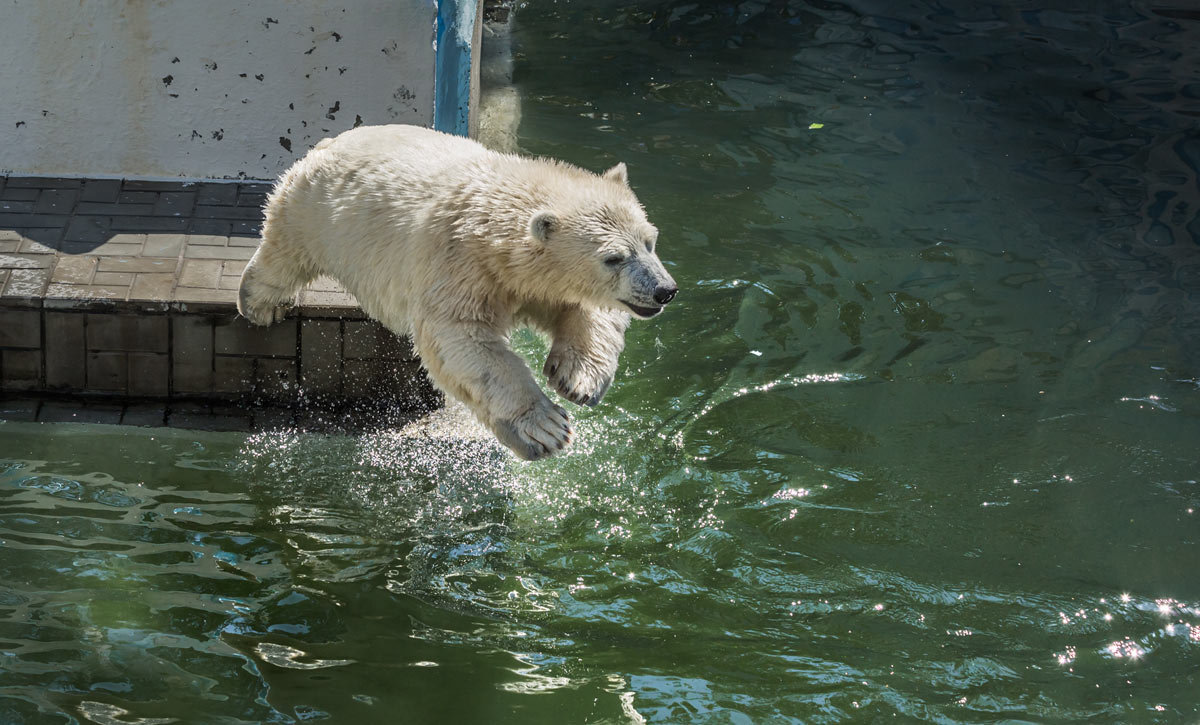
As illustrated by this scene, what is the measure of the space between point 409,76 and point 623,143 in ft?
8.37

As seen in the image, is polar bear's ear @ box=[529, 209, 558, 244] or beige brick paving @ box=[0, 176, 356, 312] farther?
beige brick paving @ box=[0, 176, 356, 312]

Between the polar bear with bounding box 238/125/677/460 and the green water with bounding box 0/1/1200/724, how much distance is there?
30.4 inches

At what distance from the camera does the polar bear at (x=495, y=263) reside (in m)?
3.58

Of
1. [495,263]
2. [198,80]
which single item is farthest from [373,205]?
[198,80]

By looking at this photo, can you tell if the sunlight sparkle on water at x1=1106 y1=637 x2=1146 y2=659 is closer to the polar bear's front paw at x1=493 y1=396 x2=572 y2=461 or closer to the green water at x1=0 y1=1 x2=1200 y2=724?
the green water at x1=0 y1=1 x2=1200 y2=724

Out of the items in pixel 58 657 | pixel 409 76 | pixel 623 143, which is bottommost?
pixel 58 657

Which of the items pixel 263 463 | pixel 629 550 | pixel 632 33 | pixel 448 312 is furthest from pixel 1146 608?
pixel 632 33

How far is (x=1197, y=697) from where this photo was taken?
3.67 m

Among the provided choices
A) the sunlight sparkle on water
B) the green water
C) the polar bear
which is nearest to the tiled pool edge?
the green water

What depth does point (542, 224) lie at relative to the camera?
3.59 meters

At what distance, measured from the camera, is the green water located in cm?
358

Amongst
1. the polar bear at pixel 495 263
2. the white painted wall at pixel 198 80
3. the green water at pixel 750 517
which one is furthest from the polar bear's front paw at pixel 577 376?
the white painted wall at pixel 198 80

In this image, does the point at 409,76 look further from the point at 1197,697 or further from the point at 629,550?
the point at 1197,697

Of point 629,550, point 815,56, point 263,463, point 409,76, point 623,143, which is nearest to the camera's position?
point 629,550
